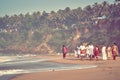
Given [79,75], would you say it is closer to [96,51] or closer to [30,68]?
[30,68]

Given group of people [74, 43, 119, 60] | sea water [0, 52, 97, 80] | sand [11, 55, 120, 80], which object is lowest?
sand [11, 55, 120, 80]

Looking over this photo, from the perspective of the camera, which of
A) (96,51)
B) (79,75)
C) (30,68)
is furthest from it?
(96,51)

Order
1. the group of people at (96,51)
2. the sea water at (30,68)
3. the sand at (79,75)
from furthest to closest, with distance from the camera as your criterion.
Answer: the group of people at (96,51) → the sea water at (30,68) → the sand at (79,75)

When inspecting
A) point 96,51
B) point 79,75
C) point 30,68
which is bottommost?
point 79,75

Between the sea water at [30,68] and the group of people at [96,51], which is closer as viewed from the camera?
the sea water at [30,68]

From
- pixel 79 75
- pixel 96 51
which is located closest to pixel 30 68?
pixel 96 51

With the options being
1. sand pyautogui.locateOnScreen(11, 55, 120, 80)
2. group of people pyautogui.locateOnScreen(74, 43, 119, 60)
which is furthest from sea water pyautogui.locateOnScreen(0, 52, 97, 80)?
group of people pyautogui.locateOnScreen(74, 43, 119, 60)

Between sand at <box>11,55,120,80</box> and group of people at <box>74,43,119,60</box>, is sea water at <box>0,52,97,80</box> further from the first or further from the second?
group of people at <box>74,43,119,60</box>

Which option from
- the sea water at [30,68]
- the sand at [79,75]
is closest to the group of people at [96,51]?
the sea water at [30,68]

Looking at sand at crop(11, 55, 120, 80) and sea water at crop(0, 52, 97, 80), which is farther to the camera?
sea water at crop(0, 52, 97, 80)

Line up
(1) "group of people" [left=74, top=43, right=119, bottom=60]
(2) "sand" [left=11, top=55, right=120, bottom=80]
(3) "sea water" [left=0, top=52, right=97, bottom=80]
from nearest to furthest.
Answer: (2) "sand" [left=11, top=55, right=120, bottom=80] < (3) "sea water" [left=0, top=52, right=97, bottom=80] < (1) "group of people" [left=74, top=43, right=119, bottom=60]

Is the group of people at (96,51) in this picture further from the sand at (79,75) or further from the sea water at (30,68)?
the sand at (79,75)

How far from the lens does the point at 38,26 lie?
133 meters

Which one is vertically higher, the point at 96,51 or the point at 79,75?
the point at 96,51
